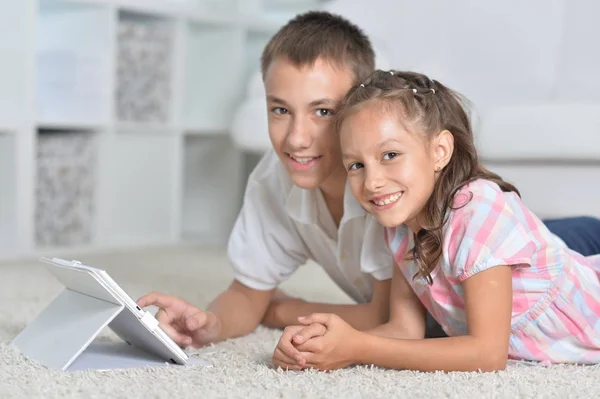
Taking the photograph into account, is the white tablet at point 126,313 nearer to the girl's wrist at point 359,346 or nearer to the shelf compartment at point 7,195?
the girl's wrist at point 359,346

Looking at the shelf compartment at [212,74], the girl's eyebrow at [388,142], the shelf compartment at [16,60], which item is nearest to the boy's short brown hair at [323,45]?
the girl's eyebrow at [388,142]

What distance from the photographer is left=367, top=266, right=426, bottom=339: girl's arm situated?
1.26m

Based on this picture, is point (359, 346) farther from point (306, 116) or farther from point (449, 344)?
point (306, 116)

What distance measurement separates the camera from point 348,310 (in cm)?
141

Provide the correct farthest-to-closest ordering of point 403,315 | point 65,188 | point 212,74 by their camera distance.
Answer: point 212,74 → point 65,188 → point 403,315

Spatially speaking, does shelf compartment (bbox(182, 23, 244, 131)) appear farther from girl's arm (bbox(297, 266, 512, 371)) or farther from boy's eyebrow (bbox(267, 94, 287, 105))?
girl's arm (bbox(297, 266, 512, 371))

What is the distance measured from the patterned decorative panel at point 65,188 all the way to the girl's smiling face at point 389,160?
5.07 ft

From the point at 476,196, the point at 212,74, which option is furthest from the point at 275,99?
the point at 212,74

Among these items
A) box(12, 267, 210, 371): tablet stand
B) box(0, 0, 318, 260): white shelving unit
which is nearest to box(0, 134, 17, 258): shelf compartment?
box(0, 0, 318, 260): white shelving unit

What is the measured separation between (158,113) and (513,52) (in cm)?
108

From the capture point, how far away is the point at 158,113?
2779 mm

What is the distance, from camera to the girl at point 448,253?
1.09 meters

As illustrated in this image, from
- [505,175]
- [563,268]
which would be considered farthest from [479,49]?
[563,268]

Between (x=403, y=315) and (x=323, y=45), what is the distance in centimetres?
40
